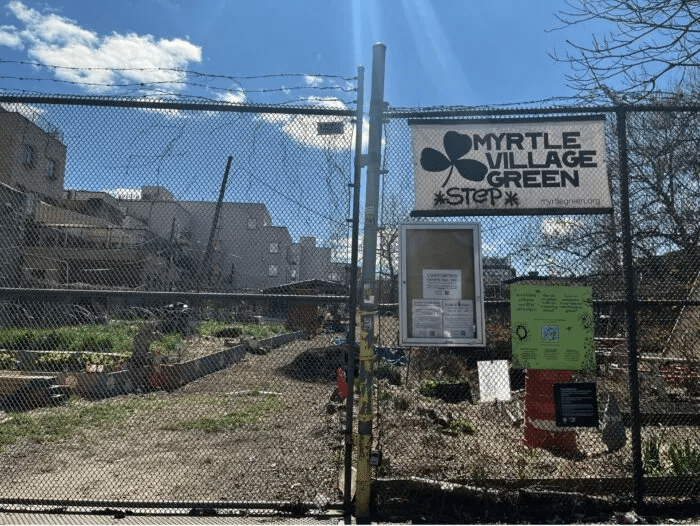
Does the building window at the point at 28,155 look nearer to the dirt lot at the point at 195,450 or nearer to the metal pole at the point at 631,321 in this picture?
the dirt lot at the point at 195,450

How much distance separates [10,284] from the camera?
5.01 metres

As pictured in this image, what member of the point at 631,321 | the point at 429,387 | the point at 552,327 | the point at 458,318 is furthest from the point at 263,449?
the point at 631,321

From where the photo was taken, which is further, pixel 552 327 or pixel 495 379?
pixel 495 379

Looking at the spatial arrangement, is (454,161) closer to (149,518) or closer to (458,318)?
(458,318)

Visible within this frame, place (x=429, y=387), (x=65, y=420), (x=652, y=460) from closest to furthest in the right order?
(x=652, y=460) → (x=65, y=420) → (x=429, y=387)

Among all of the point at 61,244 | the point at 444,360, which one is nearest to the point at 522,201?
the point at 61,244

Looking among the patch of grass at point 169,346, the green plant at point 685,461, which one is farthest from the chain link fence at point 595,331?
the patch of grass at point 169,346

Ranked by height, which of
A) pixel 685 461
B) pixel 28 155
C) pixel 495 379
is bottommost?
pixel 685 461

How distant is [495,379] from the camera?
15.6 feet

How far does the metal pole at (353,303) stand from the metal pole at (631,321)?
2153mm

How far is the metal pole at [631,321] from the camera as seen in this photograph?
4.43 metres

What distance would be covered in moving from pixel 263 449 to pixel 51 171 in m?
3.79

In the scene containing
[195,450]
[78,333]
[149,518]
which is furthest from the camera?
[195,450]

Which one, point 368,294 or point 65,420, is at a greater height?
point 368,294
